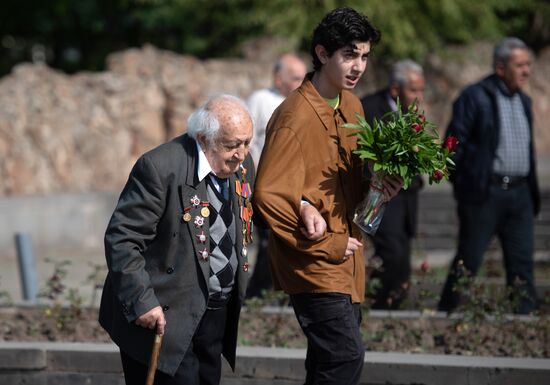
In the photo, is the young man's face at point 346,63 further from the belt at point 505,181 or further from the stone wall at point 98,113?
the stone wall at point 98,113

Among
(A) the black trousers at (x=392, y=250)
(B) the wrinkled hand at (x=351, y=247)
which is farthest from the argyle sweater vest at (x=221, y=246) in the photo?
(A) the black trousers at (x=392, y=250)

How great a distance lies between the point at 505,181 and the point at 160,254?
387 centimetres

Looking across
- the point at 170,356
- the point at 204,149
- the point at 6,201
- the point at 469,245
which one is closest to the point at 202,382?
the point at 170,356

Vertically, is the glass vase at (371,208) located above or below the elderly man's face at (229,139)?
below

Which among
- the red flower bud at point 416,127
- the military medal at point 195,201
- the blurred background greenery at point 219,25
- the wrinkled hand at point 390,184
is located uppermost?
the blurred background greenery at point 219,25

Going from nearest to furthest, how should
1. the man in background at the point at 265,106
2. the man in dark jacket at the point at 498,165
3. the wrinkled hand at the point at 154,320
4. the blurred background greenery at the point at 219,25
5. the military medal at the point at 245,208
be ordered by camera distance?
the wrinkled hand at the point at 154,320
the military medal at the point at 245,208
the man in dark jacket at the point at 498,165
the man in background at the point at 265,106
the blurred background greenery at the point at 219,25

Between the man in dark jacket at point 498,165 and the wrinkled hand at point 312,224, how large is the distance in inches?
129

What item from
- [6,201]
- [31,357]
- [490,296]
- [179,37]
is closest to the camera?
[31,357]

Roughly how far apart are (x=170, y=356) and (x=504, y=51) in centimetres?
415

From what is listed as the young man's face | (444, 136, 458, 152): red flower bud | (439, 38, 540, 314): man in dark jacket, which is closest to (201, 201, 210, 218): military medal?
the young man's face

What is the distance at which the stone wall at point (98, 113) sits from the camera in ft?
47.4

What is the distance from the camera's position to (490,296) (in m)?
7.39

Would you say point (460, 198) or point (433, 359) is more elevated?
point (460, 198)

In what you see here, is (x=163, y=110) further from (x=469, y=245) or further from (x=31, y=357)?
(x=31, y=357)
